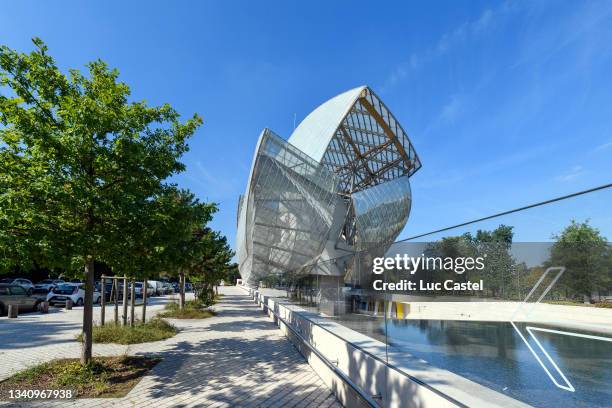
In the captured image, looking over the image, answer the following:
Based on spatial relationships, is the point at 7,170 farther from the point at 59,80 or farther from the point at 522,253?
the point at 522,253

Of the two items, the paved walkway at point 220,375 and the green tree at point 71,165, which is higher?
the green tree at point 71,165

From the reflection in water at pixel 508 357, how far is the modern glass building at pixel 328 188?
19.7 metres

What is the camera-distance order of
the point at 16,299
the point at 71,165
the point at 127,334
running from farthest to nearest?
the point at 16,299
the point at 127,334
the point at 71,165

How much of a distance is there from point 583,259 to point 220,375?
24.9 ft

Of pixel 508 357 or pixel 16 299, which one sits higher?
pixel 508 357

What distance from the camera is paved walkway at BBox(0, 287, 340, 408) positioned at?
21.0 ft

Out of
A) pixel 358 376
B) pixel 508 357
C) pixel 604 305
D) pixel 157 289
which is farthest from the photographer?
pixel 157 289

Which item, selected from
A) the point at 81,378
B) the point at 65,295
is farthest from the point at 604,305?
the point at 65,295

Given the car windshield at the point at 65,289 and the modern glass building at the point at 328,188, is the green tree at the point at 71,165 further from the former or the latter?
the car windshield at the point at 65,289

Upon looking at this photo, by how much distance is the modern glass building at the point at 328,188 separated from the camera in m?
33.4

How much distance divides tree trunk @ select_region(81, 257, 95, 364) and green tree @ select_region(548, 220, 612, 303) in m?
8.46

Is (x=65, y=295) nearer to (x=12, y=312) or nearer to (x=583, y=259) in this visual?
(x=12, y=312)

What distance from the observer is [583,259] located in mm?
2291

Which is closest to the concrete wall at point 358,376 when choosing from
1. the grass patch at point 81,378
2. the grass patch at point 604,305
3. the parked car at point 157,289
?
the grass patch at point 604,305
